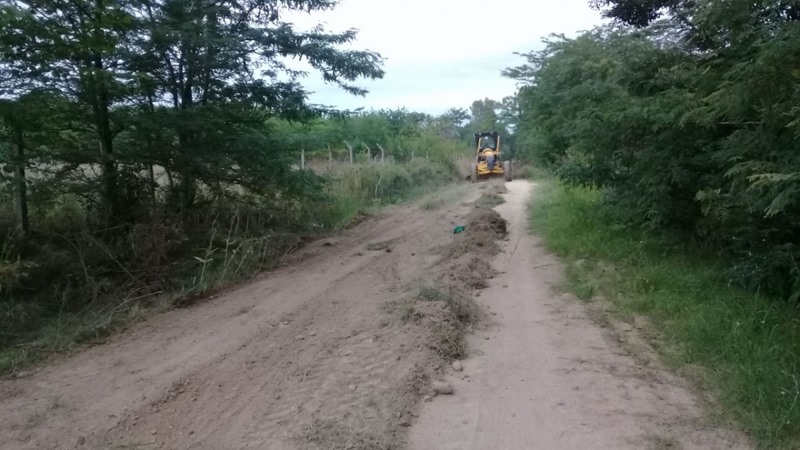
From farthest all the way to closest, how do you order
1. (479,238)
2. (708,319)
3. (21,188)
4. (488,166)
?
(488,166), (479,238), (21,188), (708,319)

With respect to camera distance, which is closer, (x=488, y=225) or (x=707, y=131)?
(x=707, y=131)

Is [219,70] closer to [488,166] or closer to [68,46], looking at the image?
[68,46]

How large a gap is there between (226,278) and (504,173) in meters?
23.3

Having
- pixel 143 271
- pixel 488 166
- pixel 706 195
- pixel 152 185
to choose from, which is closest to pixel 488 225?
pixel 706 195

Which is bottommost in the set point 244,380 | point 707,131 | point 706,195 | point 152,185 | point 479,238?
point 244,380

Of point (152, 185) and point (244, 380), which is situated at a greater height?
point (152, 185)

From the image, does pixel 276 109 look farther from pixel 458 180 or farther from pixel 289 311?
pixel 458 180

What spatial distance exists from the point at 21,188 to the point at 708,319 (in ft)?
29.9

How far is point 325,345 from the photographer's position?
5.91 m

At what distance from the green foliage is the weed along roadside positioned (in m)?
5.94

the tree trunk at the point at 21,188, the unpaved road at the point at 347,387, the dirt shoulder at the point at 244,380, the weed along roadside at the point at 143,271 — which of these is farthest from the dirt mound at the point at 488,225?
the tree trunk at the point at 21,188

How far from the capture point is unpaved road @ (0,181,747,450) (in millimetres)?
4121

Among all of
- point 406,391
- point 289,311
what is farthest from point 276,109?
point 406,391

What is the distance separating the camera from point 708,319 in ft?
19.0
